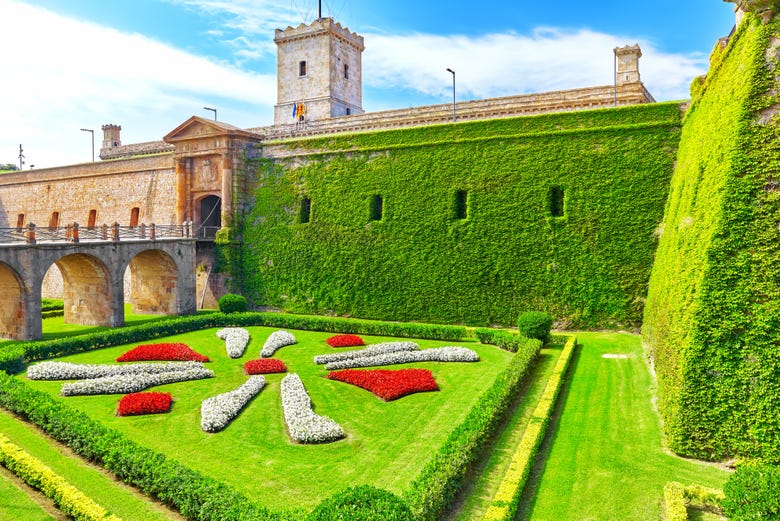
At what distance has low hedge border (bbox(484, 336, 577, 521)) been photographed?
816 centimetres

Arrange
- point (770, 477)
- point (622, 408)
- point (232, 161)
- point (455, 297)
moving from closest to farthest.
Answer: point (770, 477) < point (622, 408) < point (455, 297) < point (232, 161)

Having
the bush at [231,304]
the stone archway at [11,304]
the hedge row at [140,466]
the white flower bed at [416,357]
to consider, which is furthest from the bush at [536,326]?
the stone archway at [11,304]

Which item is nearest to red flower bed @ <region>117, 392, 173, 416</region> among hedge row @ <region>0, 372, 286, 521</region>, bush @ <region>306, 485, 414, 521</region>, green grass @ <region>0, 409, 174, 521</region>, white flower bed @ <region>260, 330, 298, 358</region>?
hedge row @ <region>0, 372, 286, 521</region>

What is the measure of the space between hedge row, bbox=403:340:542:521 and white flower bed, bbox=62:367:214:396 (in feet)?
28.5

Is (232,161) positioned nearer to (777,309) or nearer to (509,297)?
(509,297)

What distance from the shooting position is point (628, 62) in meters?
27.2

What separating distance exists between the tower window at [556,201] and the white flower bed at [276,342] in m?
11.4

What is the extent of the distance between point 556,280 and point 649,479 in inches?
515

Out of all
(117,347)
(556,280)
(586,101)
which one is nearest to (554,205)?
(556,280)

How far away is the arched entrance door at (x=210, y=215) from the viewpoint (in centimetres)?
3203

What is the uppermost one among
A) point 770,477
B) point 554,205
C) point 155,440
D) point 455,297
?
point 554,205

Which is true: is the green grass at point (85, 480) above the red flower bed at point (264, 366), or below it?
below

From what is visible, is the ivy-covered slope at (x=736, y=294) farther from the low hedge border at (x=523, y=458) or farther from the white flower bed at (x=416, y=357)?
the white flower bed at (x=416, y=357)

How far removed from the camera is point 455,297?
2381 cm
